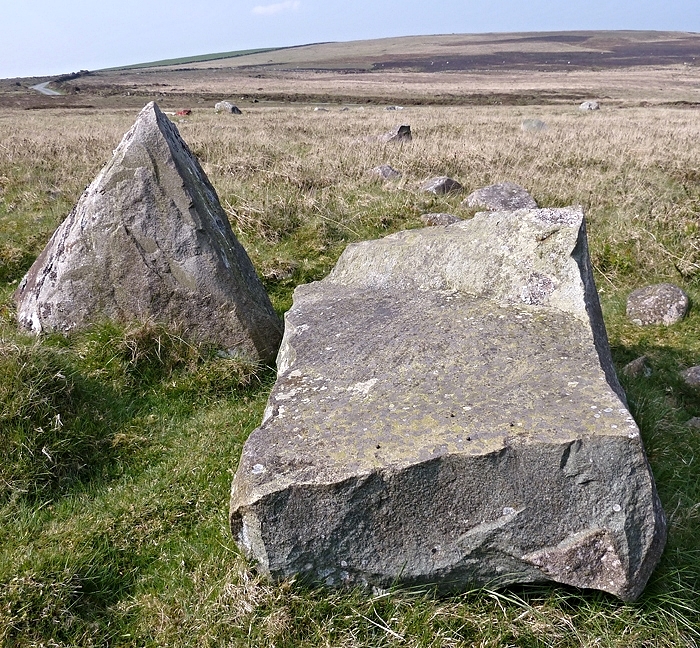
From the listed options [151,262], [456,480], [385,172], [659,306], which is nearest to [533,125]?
[385,172]

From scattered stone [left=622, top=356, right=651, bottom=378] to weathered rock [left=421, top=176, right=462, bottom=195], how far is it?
21.3 feet

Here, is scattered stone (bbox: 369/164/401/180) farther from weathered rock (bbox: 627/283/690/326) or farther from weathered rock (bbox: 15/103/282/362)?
weathered rock (bbox: 15/103/282/362)

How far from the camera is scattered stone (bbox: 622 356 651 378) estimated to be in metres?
6.20

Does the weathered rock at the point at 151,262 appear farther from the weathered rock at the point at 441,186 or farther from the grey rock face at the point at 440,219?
the weathered rock at the point at 441,186

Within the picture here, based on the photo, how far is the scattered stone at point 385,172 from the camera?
13.5 meters

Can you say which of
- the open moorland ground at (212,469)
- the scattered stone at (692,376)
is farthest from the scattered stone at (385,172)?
the scattered stone at (692,376)

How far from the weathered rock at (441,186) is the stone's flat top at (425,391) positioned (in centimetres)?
754

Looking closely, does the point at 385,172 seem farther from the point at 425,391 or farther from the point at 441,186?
the point at 425,391

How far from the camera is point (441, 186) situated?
480 inches

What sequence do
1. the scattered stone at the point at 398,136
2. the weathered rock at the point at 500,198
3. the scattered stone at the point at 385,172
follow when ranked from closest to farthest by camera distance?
the weathered rock at the point at 500,198 < the scattered stone at the point at 385,172 < the scattered stone at the point at 398,136

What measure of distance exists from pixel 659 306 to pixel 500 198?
13.6ft

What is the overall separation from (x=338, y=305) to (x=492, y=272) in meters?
1.30

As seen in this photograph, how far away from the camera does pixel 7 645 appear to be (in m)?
3.09

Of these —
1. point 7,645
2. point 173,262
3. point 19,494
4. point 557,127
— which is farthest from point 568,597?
point 557,127
